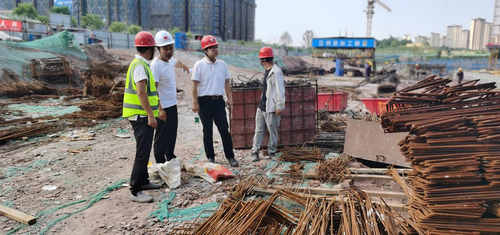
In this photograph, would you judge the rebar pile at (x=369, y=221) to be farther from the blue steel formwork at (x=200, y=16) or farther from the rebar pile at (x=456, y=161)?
the blue steel formwork at (x=200, y=16)

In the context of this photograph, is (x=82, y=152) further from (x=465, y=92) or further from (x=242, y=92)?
(x=465, y=92)

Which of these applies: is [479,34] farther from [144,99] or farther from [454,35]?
[144,99]

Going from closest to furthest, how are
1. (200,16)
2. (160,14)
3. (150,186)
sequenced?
(150,186) → (200,16) → (160,14)

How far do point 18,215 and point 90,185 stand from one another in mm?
1089

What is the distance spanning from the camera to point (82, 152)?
6312mm

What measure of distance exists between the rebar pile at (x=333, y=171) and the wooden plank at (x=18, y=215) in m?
3.46

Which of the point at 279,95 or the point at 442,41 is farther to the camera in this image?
the point at 442,41

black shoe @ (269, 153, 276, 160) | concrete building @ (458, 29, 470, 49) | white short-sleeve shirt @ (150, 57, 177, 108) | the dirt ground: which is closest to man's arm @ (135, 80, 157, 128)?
white short-sleeve shirt @ (150, 57, 177, 108)

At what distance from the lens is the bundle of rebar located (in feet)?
19.0

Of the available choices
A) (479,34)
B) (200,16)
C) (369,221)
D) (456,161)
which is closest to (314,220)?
(369,221)

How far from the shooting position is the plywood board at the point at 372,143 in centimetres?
527

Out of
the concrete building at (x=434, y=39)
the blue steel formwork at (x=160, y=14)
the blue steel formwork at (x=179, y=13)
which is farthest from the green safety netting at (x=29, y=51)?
the concrete building at (x=434, y=39)

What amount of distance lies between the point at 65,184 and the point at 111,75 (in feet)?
31.8

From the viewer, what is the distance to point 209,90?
5.41 meters
